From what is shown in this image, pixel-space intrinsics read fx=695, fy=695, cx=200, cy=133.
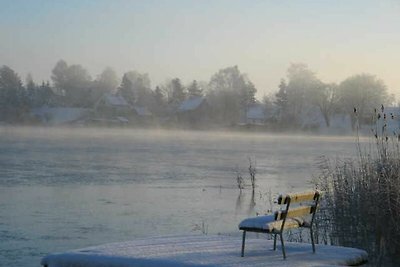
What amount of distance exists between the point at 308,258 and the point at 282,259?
418 mm

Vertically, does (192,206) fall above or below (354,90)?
below

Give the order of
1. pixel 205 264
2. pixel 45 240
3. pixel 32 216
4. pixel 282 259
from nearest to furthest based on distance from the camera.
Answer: pixel 205 264, pixel 282 259, pixel 45 240, pixel 32 216

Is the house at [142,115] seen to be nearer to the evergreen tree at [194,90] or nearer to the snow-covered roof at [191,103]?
the snow-covered roof at [191,103]

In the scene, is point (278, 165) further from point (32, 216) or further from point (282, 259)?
point (282, 259)

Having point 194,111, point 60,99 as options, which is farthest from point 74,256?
point 60,99

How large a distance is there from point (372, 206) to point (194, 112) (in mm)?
92030

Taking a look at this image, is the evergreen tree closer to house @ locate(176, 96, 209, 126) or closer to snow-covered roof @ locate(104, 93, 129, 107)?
house @ locate(176, 96, 209, 126)

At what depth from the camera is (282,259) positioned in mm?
9336

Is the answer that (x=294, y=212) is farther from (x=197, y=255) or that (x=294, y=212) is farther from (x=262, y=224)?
(x=197, y=255)

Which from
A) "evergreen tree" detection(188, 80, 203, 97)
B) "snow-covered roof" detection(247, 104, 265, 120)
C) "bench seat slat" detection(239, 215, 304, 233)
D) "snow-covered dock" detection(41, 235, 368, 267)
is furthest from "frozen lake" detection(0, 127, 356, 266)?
"evergreen tree" detection(188, 80, 203, 97)

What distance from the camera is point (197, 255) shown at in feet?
30.1

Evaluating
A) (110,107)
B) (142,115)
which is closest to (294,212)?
(110,107)

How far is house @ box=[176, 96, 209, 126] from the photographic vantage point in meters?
104

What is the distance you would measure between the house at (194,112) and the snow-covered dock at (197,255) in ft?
306
